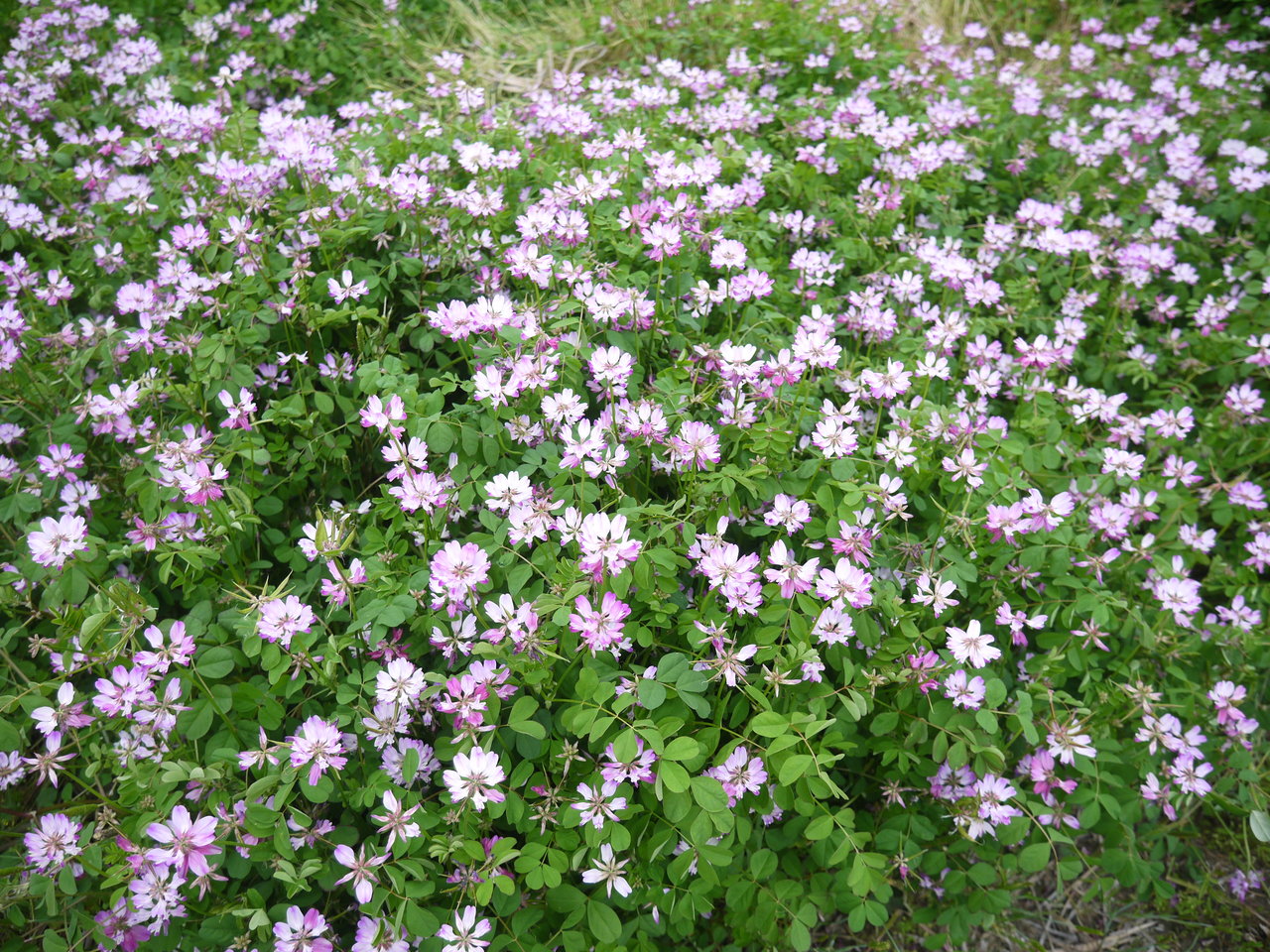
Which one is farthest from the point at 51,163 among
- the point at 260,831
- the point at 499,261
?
the point at 260,831

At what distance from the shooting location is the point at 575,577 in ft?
6.21

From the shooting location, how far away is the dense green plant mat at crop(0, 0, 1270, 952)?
1.87m

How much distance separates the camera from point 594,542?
181 centimetres

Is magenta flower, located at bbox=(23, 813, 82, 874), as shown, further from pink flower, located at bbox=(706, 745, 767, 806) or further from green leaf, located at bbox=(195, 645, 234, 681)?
pink flower, located at bbox=(706, 745, 767, 806)

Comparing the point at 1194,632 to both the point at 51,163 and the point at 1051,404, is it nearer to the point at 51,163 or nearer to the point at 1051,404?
the point at 1051,404

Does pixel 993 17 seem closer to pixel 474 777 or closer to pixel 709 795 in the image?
pixel 709 795

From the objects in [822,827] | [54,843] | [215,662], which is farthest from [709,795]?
[54,843]

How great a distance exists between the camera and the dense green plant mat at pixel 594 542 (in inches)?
73.5

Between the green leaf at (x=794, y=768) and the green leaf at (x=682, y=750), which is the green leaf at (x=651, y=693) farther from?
the green leaf at (x=794, y=768)

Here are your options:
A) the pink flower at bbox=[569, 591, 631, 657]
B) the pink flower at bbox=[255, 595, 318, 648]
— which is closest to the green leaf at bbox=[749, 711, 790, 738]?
the pink flower at bbox=[569, 591, 631, 657]

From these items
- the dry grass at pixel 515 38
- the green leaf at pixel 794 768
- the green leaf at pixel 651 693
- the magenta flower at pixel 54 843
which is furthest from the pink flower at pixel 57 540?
the dry grass at pixel 515 38

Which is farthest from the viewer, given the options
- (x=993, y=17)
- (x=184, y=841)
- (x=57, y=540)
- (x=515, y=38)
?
(x=993, y=17)

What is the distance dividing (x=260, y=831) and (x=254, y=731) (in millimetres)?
321

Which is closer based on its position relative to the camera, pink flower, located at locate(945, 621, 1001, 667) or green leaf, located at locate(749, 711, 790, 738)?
green leaf, located at locate(749, 711, 790, 738)
